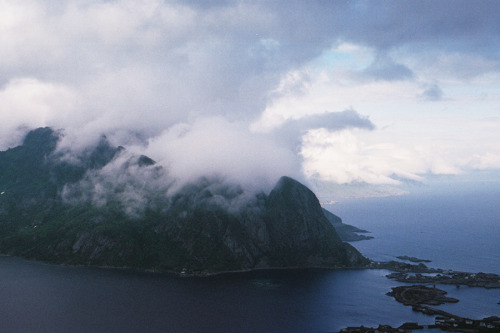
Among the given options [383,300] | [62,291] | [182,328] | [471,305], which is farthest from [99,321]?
[471,305]

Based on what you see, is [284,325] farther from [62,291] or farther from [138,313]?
[62,291]

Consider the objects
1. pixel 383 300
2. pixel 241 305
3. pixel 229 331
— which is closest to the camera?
pixel 229 331

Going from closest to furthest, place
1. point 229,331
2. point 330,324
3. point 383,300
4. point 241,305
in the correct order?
point 229,331, point 330,324, point 241,305, point 383,300

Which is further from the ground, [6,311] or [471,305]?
[471,305]

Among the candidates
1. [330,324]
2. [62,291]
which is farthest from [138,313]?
[330,324]

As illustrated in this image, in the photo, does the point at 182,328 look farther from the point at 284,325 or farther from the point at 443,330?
the point at 443,330

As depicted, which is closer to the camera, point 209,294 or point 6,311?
point 6,311

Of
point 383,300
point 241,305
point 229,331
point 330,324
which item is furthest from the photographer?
point 383,300

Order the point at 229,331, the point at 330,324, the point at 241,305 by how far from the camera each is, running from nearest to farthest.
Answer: the point at 229,331, the point at 330,324, the point at 241,305

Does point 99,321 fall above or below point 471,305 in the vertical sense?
below

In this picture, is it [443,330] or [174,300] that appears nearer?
[443,330]
